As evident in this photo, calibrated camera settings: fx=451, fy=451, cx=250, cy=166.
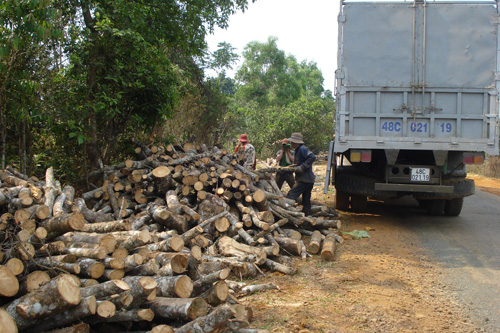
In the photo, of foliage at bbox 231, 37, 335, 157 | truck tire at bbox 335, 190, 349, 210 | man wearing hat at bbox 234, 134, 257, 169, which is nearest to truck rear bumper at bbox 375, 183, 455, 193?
truck tire at bbox 335, 190, 349, 210

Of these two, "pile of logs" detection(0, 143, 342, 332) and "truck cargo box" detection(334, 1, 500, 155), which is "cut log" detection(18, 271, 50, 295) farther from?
"truck cargo box" detection(334, 1, 500, 155)

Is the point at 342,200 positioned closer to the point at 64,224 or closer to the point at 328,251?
the point at 328,251

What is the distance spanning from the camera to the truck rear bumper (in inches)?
339

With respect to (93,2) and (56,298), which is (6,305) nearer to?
(56,298)

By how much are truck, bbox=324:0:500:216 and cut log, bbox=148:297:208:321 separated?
17.7 ft

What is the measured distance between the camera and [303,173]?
8.86m

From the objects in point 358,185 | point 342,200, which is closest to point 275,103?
point 342,200

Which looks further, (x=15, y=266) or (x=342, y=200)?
(x=342, y=200)

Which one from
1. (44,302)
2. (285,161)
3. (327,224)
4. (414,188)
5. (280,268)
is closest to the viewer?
(44,302)

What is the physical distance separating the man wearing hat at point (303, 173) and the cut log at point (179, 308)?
5295 millimetres

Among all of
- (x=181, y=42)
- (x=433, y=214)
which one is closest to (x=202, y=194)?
(x=181, y=42)

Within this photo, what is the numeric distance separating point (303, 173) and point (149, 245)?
4.24 m

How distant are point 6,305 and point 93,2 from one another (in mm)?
6660

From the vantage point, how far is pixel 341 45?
28.5ft
